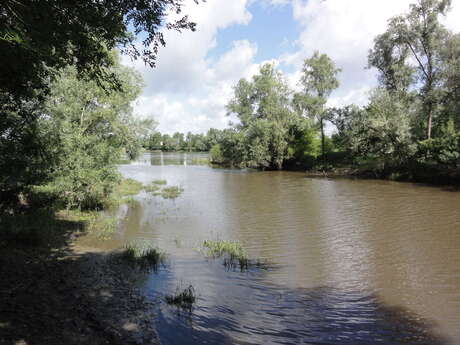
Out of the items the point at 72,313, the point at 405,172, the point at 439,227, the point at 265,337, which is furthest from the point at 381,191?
the point at 72,313

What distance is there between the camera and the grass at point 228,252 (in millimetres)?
9664

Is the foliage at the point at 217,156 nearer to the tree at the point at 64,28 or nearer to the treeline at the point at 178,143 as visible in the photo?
the tree at the point at 64,28

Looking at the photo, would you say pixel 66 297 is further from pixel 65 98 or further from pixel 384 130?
pixel 384 130

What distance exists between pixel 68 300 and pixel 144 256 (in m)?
3.55

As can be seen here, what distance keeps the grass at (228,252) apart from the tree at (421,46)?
29240 mm

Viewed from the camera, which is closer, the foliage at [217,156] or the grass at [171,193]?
the grass at [171,193]

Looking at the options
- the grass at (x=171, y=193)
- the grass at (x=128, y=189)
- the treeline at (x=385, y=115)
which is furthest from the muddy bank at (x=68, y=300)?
the treeline at (x=385, y=115)

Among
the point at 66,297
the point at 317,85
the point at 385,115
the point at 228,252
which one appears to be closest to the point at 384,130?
the point at 385,115

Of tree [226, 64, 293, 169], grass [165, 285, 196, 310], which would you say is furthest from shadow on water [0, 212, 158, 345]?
tree [226, 64, 293, 169]

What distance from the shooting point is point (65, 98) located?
1641cm

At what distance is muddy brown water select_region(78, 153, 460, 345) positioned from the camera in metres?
6.00

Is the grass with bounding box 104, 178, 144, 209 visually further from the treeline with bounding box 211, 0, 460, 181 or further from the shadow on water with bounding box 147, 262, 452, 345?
the treeline with bounding box 211, 0, 460, 181

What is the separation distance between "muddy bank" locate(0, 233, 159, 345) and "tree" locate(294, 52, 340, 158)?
1660 inches

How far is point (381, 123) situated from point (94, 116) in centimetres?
2509
